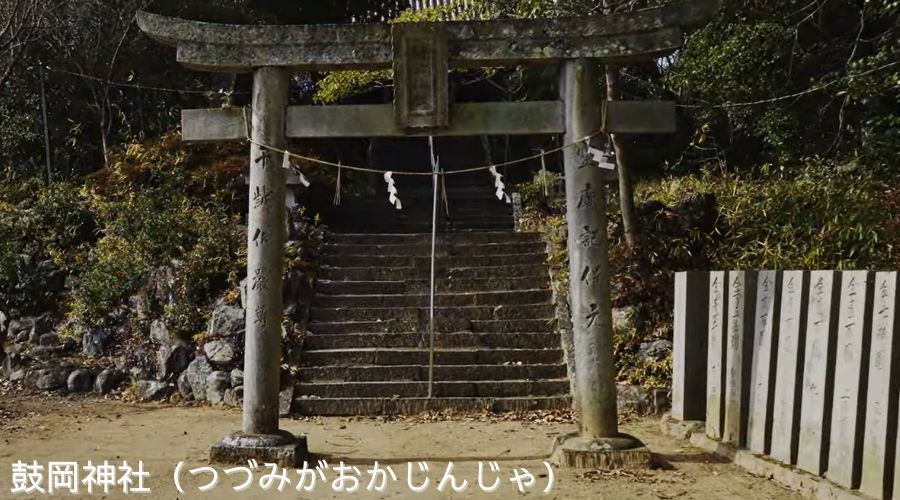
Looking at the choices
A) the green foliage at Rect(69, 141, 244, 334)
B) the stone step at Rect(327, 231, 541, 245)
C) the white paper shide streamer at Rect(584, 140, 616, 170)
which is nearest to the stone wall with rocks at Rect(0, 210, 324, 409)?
the green foliage at Rect(69, 141, 244, 334)

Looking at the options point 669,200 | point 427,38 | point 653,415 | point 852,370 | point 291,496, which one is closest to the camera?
point 852,370

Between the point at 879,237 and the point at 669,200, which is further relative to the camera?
the point at 669,200

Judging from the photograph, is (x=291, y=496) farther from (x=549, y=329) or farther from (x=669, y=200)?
(x=669, y=200)

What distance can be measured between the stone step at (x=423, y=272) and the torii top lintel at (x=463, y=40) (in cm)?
562

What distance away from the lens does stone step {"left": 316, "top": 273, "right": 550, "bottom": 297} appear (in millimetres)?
11602

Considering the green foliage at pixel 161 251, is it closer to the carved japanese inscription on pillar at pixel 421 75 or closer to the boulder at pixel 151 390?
the boulder at pixel 151 390

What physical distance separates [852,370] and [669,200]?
7.56m

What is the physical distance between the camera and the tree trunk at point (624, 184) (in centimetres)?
1088

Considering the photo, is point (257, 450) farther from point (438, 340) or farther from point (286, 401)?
point (438, 340)

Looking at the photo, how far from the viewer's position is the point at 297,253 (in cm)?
1191

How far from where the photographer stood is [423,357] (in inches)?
396

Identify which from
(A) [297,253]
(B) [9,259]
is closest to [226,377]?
(A) [297,253]

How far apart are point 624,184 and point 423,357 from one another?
381cm

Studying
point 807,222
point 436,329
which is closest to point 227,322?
point 436,329
